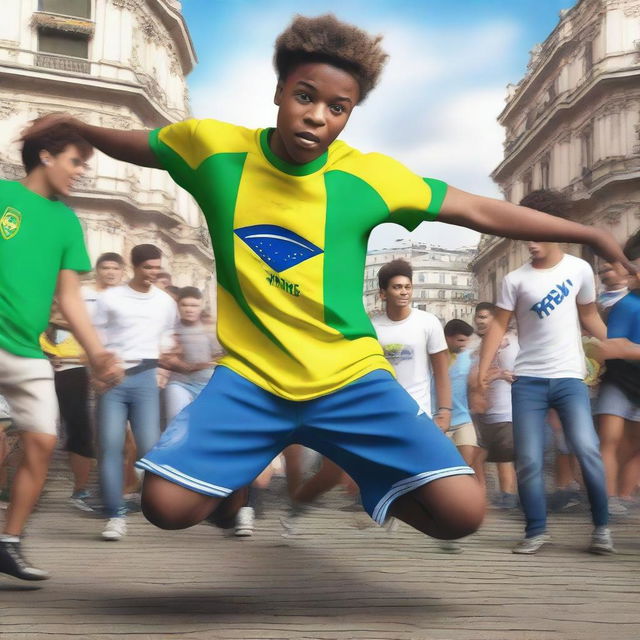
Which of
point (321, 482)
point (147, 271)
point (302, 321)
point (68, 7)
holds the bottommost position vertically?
point (321, 482)

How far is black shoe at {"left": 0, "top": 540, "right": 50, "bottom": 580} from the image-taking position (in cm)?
355

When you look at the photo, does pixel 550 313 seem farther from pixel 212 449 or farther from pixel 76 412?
pixel 76 412

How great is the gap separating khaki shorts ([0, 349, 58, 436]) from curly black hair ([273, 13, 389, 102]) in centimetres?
149

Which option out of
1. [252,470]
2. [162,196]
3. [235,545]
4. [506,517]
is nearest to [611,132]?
[162,196]

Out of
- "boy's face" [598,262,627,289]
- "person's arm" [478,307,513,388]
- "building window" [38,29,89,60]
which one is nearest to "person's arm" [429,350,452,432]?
"person's arm" [478,307,513,388]

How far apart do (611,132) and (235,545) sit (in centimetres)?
2407

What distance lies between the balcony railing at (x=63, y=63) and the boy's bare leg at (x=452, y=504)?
28327 millimetres

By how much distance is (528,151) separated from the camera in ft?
102

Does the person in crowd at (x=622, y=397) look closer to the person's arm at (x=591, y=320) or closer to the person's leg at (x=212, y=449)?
the person's arm at (x=591, y=320)

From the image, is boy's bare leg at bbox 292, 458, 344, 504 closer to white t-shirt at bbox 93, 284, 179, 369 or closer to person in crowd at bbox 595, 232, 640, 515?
white t-shirt at bbox 93, 284, 179, 369

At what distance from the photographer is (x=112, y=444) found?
5.49m

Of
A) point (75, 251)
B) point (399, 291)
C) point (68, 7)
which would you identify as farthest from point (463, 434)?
point (68, 7)

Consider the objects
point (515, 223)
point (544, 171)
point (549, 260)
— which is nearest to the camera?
point (515, 223)

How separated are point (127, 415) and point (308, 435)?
2.89 metres
